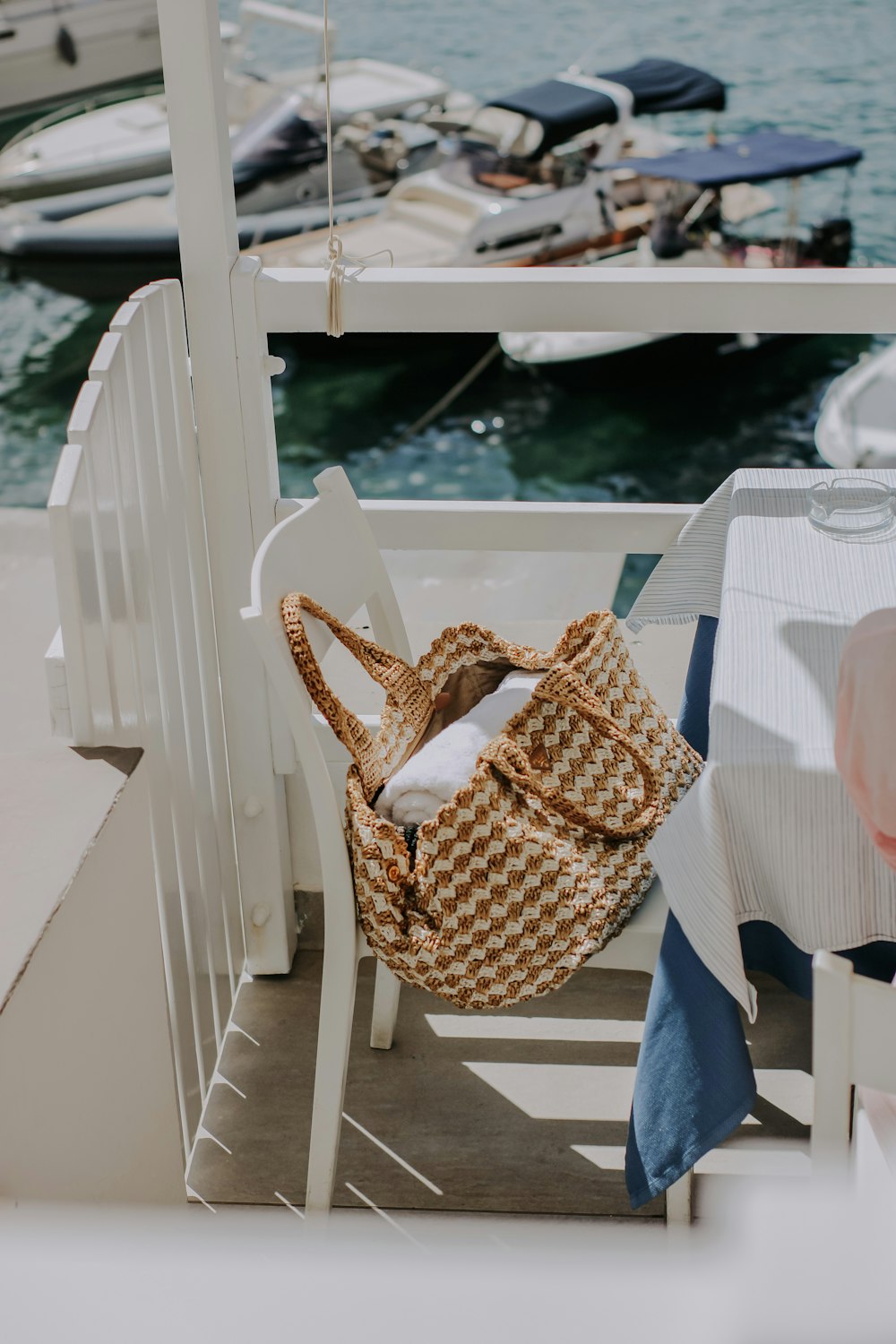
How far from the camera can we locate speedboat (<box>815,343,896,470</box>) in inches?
243

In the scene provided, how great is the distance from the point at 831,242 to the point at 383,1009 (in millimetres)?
8905

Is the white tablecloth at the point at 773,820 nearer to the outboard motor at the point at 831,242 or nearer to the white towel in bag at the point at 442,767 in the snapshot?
the white towel in bag at the point at 442,767

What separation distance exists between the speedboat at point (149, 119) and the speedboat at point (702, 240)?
8.13ft

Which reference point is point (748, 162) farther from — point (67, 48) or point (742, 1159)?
point (67, 48)

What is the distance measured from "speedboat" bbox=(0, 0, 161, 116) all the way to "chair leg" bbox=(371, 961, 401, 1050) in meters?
12.8

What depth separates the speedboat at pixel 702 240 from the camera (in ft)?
26.4

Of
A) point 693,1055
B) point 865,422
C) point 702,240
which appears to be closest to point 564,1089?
point 693,1055

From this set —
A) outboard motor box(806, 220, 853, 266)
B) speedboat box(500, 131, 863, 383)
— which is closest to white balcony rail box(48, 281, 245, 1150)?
speedboat box(500, 131, 863, 383)

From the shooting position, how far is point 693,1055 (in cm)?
126

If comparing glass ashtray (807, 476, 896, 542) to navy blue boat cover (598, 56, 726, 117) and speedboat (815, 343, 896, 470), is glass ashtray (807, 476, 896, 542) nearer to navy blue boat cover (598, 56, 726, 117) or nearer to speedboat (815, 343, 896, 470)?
speedboat (815, 343, 896, 470)

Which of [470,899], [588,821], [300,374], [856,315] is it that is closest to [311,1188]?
[470,899]

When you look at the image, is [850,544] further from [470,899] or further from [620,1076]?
[620,1076]

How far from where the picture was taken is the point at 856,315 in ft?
5.40

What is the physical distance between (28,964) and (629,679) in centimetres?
70
